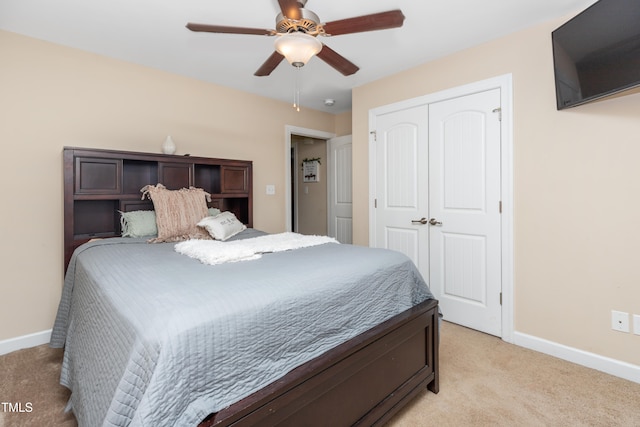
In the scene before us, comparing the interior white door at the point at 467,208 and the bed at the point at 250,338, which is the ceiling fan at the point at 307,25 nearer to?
the bed at the point at 250,338

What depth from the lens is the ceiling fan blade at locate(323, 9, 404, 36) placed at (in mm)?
1562

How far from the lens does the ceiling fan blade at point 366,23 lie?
1.56m

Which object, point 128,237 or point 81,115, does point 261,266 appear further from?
point 81,115

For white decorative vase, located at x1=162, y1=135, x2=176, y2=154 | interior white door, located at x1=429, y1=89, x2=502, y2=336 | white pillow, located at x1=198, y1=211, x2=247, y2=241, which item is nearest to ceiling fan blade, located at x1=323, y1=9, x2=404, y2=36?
interior white door, located at x1=429, y1=89, x2=502, y2=336

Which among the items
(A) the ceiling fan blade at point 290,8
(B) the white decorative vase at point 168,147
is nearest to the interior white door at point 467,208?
(A) the ceiling fan blade at point 290,8

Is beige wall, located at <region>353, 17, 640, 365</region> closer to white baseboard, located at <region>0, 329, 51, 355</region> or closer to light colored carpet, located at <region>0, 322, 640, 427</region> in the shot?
light colored carpet, located at <region>0, 322, 640, 427</region>

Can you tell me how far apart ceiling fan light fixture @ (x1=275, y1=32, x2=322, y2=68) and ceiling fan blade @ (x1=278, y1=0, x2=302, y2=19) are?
8cm

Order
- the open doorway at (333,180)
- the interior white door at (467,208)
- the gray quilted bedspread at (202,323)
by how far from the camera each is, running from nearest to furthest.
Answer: the gray quilted bedspread at (202,323), the interior white door at (467,208), the open doorway at (333,180)

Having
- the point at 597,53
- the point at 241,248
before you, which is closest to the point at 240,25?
the point at 241,248

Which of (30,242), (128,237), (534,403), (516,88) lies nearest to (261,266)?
(128,237)

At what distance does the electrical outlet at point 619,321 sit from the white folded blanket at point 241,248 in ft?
6.27

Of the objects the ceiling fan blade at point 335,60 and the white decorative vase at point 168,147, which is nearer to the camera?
the ceiling fan blade at point 335,60

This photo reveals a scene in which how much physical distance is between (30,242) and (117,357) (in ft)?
7.20

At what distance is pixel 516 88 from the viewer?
240cm
